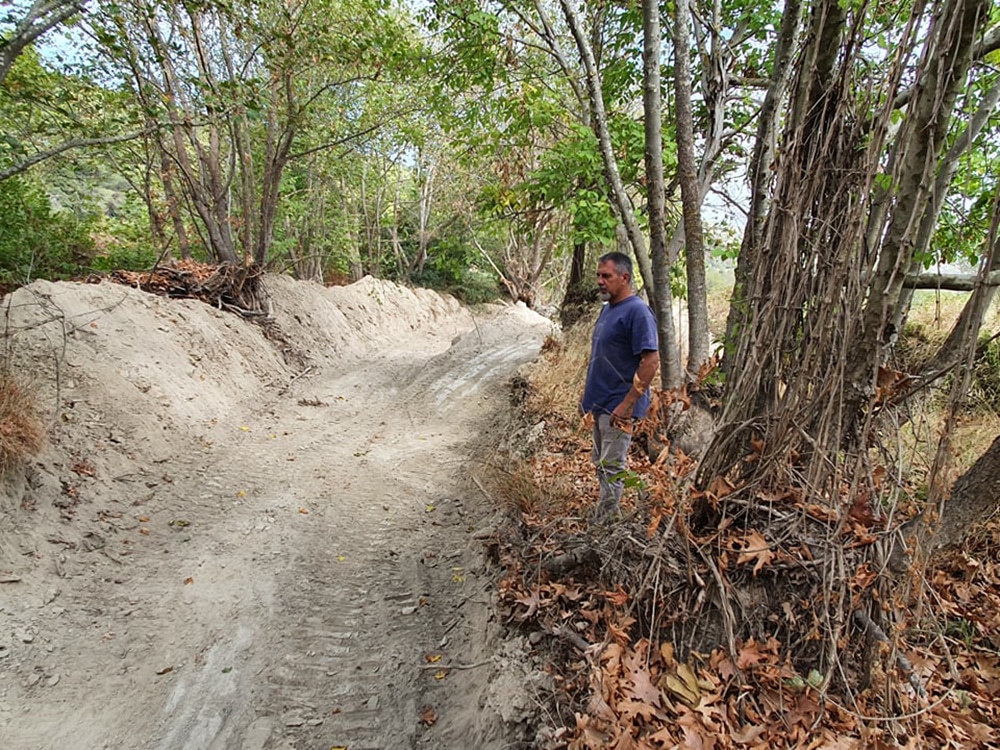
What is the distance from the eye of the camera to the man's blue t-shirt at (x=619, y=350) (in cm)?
328

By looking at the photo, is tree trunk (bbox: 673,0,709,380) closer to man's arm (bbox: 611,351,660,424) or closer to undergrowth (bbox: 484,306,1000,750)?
man's arm (bbox: 611,351,660,424)

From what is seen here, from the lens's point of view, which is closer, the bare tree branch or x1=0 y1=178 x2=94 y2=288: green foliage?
the bare tree branch

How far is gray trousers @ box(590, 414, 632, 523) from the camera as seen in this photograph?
3.27 metres

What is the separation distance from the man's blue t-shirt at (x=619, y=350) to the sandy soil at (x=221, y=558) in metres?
1.53

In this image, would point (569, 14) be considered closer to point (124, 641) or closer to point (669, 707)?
point (669, 707)

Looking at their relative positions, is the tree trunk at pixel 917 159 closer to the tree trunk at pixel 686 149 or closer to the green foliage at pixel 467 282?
the tree trunk at pixel 686 149

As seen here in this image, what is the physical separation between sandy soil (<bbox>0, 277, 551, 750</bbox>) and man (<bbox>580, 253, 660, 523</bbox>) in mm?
1217

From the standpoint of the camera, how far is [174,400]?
612 centimetres

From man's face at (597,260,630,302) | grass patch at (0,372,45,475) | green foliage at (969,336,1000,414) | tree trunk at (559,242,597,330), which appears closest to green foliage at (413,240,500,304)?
tree trunk at (559,242,597,330)

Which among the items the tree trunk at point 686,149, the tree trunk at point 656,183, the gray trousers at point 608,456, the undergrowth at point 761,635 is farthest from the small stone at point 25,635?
the tree trunk at point 686,149

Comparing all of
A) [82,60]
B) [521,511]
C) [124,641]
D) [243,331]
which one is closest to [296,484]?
[124,641]

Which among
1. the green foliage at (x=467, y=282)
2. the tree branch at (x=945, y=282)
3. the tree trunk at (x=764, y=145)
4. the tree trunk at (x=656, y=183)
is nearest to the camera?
the tree branch at (x=945, y=282)

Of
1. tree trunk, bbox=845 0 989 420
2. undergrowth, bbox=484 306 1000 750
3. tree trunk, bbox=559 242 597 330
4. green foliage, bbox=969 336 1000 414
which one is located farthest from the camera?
tree trunk, bbox=559 242 597 330

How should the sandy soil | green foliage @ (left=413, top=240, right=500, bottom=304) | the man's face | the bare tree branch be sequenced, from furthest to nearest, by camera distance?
1. green foliage @ (left=413, top=240, right=500, bottom=304)
2. the bare tree branch
3. the man's face
4. the sandy soil
